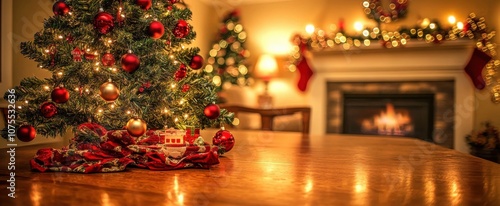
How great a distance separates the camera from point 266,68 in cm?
382

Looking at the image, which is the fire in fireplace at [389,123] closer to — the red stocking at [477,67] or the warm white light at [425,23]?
the red stocking at [477,67]

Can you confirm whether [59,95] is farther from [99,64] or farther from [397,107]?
[397,107]

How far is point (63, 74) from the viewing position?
0.80 meters

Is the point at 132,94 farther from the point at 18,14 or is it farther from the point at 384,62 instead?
the point at 384,62

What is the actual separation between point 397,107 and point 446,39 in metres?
0.83

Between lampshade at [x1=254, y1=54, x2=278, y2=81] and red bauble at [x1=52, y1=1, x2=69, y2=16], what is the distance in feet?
10.1

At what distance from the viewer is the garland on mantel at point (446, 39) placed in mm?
3229

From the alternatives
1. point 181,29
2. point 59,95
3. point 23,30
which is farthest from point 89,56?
point 23,30

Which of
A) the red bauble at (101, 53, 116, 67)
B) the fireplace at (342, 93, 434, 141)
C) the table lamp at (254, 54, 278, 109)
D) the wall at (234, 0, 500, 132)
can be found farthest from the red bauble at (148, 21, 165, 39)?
the fireplace at (342, 93, 434, 141)

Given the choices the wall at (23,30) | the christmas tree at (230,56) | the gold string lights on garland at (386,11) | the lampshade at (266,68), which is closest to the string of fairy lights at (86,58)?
the wall at (23,30)

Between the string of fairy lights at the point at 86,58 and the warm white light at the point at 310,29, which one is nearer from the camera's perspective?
the string of fairy lights at the point at 86,58

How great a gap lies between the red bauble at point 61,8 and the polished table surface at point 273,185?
1.10ft

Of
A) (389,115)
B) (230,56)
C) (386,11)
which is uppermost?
(386,11)

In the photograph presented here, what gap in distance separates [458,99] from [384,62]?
2.56ft
